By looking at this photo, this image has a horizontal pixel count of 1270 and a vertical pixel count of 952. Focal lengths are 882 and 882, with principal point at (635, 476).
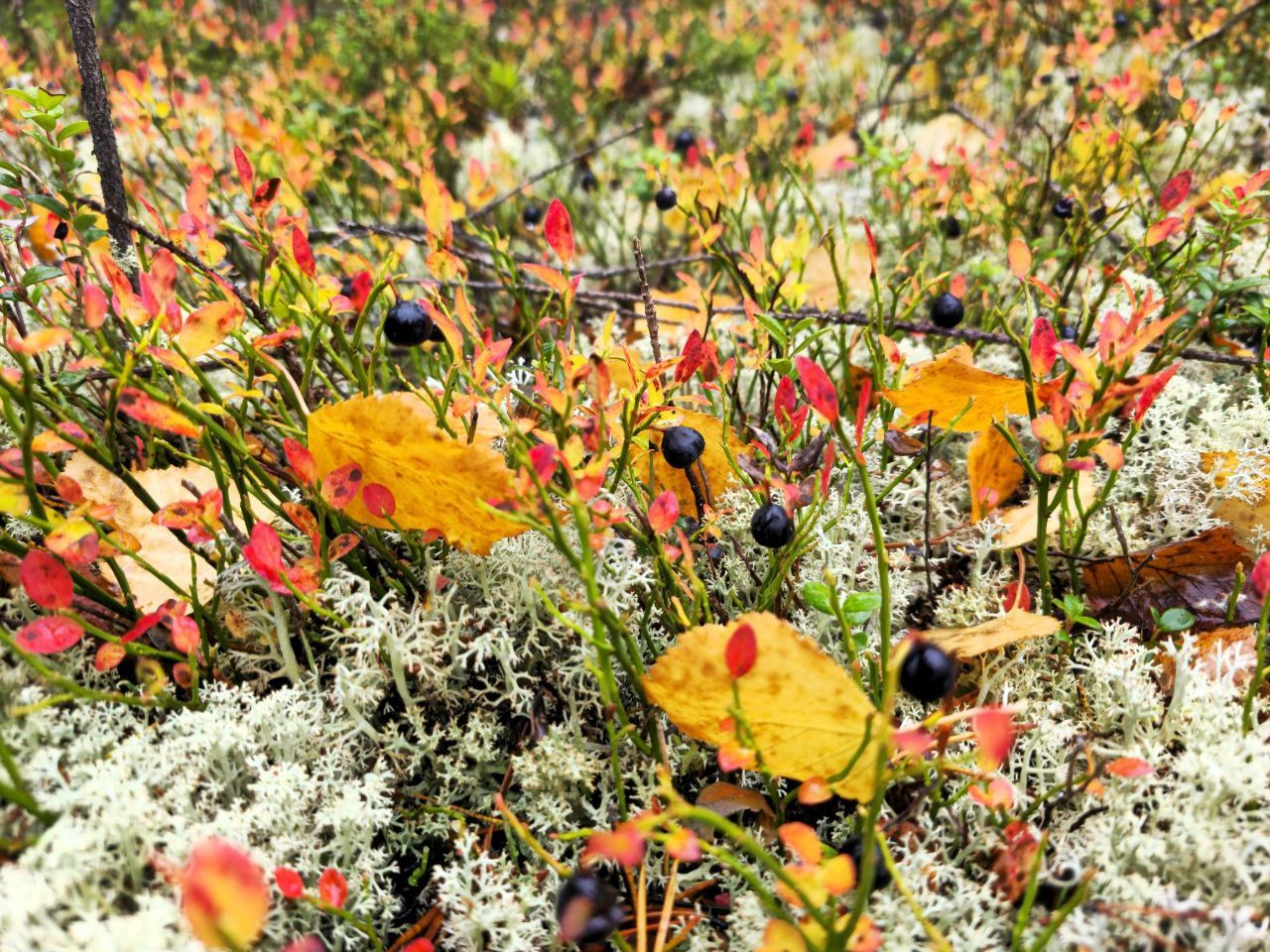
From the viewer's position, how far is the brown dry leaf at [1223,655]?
0.99 meters

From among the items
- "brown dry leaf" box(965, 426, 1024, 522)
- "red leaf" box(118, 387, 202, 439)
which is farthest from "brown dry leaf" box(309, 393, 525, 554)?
"brown dry leaf" box(965, 426, 1024, 522)

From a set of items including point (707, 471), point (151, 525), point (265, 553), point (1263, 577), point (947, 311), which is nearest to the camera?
point (1263, 577)

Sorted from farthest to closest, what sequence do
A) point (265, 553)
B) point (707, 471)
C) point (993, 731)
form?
point (707, 471)
point (265, 553)
point (993, 731)

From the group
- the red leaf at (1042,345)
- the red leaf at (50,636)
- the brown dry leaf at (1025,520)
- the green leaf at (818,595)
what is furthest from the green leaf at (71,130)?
the brown dry leaf at (1025,520)

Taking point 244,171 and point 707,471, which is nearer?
point 244,171

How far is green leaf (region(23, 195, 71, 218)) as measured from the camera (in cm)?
104

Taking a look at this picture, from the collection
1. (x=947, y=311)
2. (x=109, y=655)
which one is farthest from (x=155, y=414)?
(x=947, y=311)

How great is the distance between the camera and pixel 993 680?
3.38ft

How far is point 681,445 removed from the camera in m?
1.09

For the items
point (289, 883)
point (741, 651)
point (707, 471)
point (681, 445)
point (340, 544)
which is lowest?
point (289, 883)

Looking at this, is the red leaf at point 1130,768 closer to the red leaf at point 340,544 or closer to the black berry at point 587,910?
the black berry at point 587,910

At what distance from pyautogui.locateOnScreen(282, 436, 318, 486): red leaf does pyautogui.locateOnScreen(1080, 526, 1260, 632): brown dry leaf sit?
3.26ft

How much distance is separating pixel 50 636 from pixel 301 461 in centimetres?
29

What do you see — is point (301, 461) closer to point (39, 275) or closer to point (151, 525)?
point (151, 525)
